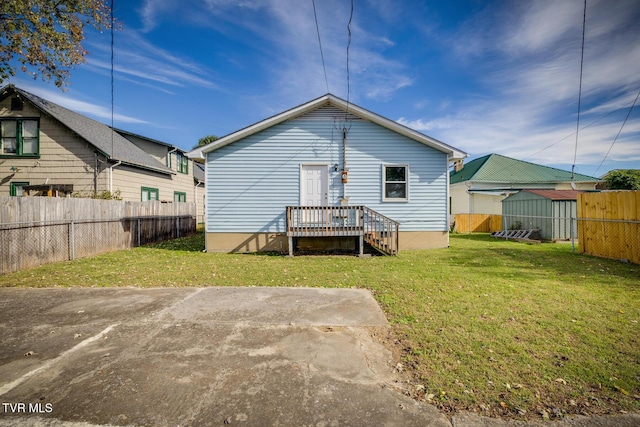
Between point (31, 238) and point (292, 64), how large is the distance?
10.7 metres

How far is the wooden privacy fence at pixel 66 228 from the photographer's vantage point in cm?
707

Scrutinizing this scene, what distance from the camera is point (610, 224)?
8.80m

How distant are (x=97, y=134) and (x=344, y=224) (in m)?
14.3

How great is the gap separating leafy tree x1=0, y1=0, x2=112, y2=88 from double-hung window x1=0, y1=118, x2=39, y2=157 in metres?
3.06

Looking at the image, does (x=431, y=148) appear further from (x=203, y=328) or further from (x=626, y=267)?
(x=203, y=328)

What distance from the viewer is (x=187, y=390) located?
2.44 metres

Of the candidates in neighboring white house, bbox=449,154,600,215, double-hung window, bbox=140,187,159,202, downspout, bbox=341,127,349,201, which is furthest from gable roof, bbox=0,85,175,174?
neighboring white house, bbox=449,154,600,215

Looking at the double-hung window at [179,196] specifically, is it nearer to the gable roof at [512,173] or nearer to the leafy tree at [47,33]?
the leafy tree at [47,33]

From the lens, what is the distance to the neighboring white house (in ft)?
68.9

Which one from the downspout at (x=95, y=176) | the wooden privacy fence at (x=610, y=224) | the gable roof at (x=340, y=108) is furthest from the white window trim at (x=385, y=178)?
the downspout at (x=95, y=176)

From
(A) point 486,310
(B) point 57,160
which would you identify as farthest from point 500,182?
(B) point 57,160

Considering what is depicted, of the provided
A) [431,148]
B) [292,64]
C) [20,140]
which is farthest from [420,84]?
[20,140]

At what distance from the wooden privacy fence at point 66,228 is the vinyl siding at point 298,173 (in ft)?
12.4

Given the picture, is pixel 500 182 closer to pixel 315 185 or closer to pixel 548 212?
pixel 548 212
